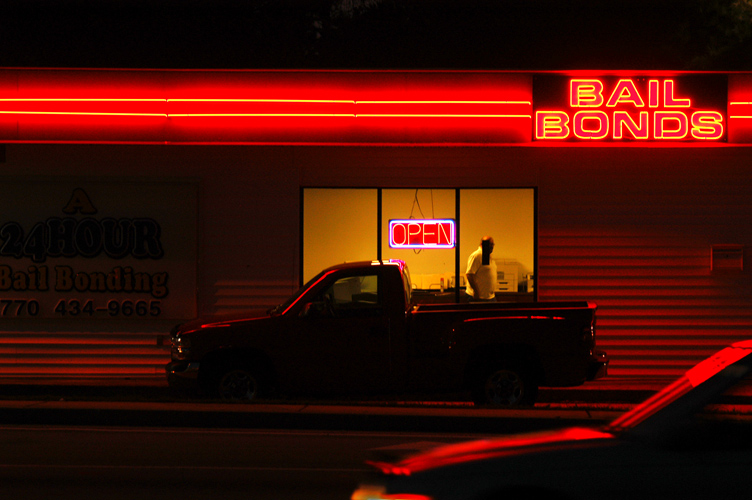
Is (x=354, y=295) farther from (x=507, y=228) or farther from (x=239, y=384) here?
(x=507, y=228)

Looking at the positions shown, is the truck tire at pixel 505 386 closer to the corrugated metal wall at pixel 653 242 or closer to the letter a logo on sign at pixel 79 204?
the corrugated metal wall at pixel 653 242

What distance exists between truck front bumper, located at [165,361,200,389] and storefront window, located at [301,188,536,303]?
14.1ft

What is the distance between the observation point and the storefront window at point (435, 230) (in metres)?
16.0

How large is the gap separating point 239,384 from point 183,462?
3.28m

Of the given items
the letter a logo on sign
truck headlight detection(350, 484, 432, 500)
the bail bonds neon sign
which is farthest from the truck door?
truck headlight detection(350, 484, 432, 500)

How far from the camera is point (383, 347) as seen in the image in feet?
39.4

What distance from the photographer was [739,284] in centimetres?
1570

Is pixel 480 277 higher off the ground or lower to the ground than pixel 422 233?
lower

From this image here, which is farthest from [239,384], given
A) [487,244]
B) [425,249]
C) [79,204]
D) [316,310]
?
[79,204]

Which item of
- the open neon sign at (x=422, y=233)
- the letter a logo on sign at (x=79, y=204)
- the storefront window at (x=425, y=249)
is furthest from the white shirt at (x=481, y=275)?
the letter a logo on sign at (x=79, y=204)

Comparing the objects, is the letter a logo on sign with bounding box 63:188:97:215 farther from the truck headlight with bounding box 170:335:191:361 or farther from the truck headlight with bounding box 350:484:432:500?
the truck headlight with bounding box 350:484:432:500
